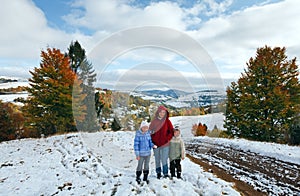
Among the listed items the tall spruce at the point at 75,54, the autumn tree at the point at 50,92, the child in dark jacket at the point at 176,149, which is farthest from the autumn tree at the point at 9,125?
the child in dark jacket at the point at 176,149


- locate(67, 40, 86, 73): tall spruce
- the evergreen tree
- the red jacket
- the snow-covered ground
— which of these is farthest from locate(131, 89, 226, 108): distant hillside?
locate(67, 40, 86, 73): tall spruce

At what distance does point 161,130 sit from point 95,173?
11.6 ft

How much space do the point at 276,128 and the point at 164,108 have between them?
17742 millimetres

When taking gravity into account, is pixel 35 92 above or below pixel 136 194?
above

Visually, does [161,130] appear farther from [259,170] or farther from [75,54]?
[75,54]

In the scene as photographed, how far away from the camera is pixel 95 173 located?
8031mm

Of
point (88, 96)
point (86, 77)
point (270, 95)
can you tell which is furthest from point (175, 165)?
point (86, 77)

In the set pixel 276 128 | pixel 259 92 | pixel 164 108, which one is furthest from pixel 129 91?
pixel 276 128

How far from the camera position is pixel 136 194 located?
5.80 m

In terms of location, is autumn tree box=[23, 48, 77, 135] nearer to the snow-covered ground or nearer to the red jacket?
the snow-covered ground

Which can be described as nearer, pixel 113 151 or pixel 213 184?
pixel 213 184

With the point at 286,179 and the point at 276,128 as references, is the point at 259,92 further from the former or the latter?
the point at 286,179

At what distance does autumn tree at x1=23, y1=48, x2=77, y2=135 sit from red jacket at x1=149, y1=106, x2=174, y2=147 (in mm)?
17142

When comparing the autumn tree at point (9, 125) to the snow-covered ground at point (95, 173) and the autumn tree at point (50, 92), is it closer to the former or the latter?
the autumn tree at point (50, 92)
